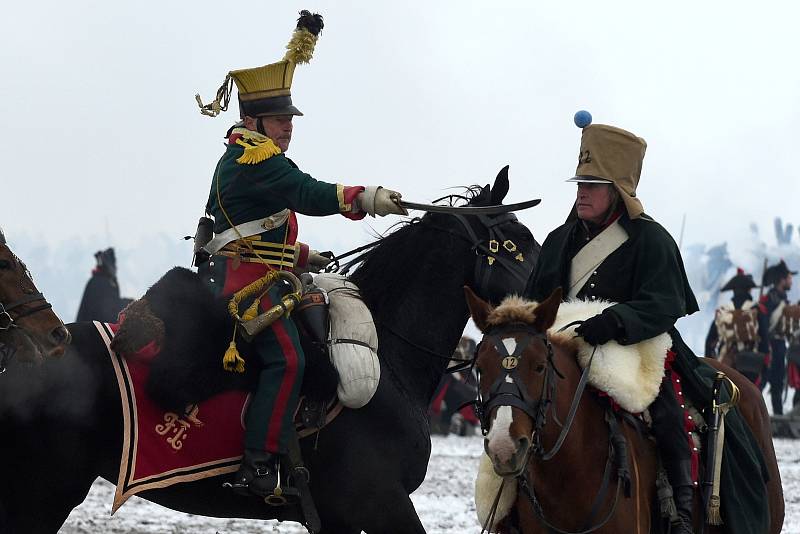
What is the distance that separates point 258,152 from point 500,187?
4.46 feet

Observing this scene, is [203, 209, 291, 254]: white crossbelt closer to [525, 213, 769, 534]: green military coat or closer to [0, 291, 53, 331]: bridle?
[0, 291, 53, 331]: bridle

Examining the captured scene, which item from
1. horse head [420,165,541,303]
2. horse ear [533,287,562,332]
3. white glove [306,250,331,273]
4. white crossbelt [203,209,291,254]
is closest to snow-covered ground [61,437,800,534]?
white glove [306,250,331,273]

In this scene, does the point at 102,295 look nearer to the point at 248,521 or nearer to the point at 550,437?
the point at 248,521

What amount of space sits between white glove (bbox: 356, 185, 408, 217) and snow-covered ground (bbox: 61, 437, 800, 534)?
3.64m

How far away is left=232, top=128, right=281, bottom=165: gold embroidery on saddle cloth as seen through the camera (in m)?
6.26

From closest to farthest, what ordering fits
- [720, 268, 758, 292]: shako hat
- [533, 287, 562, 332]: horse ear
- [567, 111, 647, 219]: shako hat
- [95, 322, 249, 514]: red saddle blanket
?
[533, 287, 562, 332]: horse ear, [567, 111, 647, 219]: shako hat, [95, 322, 249, 514]: red saddle blanket, [720, 268, 758, 292]: shako hat

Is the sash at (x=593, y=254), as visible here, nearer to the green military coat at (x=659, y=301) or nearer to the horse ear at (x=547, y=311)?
the green military coat at (x=659, y=301)

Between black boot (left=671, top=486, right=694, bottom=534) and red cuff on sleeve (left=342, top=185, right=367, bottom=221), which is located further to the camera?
red cuff on sleeve (left=342, top=185, right=367, bottom=221)

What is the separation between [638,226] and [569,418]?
1027 mm

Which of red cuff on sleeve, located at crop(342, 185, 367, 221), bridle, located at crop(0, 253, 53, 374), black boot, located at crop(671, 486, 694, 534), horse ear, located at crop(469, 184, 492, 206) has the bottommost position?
black boot, located at crop(671, 486, 694, 534)

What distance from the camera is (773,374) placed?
20922 millimetres

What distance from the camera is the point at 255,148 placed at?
6.29 meters

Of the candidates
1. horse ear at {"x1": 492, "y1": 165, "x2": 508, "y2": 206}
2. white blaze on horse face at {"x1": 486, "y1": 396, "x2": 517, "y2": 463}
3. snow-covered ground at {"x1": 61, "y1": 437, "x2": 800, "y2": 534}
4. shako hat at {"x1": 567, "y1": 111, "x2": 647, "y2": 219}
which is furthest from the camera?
snow-covered ground at {"x1": 61, "y1": 437, "x2": 800, "y2": 534}

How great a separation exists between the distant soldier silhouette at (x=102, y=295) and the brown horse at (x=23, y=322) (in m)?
11.5
